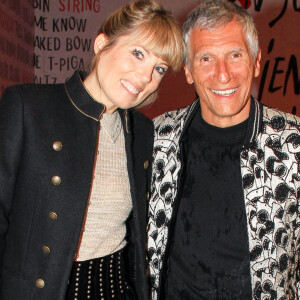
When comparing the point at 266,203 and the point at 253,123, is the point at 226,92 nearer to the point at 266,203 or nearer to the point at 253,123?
the point at 253,123

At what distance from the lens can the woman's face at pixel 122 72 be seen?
1.44m

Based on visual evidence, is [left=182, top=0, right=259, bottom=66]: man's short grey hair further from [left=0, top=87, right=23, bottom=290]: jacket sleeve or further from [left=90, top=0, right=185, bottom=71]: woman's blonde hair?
[left=0, top=87, right=23, bottom=290]: jacket sleeve

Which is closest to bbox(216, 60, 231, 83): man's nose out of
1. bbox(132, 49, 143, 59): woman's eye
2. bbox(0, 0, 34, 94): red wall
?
bbox(132, 49, 143, 59): woman's eye

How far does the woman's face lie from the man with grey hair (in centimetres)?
41

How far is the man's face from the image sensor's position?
177cm

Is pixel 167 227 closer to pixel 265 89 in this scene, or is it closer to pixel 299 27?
pixel 265 89

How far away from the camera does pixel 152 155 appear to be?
1843mm

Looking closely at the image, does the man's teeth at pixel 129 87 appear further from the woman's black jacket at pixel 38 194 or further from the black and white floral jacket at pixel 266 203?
the black and white floral jacket at pixel 266 203

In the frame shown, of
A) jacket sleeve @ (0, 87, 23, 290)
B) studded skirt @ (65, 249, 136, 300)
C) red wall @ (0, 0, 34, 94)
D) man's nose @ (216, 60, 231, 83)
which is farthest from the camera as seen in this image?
red wall @ (0, 0, 34, 94)

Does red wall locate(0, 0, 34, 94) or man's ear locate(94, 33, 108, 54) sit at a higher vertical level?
A: red wall locate(0, 0, 34, 94)

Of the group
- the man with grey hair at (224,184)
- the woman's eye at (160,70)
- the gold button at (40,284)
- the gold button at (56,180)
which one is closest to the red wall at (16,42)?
the man with grey hair at (224,184)

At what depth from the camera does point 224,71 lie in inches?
69.2

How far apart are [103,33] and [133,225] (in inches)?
29.0

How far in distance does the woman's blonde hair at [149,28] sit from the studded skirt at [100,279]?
71 cm
